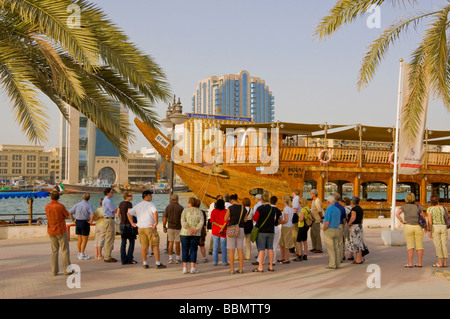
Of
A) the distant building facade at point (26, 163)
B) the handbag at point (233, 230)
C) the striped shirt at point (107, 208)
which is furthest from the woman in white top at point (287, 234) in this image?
the distant building facade at point (26, 163)

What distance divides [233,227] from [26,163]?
16127 cm

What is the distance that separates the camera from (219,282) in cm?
830

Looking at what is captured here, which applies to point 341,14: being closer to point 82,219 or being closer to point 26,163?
point 82,219

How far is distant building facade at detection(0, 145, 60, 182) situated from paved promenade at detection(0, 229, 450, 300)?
15284cm

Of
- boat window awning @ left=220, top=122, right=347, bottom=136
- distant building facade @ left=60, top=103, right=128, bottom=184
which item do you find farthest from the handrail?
distant building facade @ left=60, top=103, right=128, bottom=184

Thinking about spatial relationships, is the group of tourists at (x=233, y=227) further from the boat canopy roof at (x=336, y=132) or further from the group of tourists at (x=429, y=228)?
the boat canopy roof at (x=336, y=132)

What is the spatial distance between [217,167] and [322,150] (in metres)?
5.03

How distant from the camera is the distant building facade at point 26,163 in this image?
499 ft

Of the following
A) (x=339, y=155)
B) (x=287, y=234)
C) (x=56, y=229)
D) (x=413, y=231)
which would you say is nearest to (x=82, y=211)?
(x=56, y=229)

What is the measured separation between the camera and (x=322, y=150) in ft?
71.4

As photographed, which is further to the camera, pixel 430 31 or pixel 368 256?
pixel 368 256
